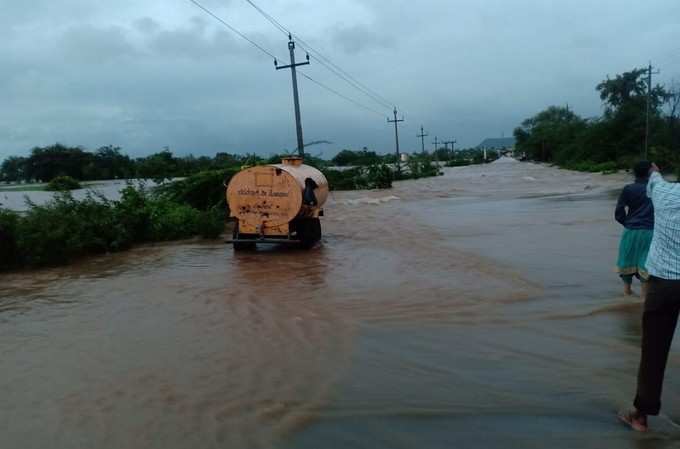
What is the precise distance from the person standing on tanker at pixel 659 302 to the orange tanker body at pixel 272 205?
840 cm

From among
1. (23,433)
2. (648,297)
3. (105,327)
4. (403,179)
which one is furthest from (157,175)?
(403,179)

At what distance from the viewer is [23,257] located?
11.2 meters

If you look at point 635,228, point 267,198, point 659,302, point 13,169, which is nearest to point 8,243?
point 267,198

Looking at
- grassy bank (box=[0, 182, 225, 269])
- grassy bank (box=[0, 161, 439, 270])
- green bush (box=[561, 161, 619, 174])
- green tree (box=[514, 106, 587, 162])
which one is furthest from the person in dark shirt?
green tree (box=[514, 106, 587, 162])

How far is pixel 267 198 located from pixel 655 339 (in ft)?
29.1

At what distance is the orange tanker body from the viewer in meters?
11.5

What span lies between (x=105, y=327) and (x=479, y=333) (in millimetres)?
4292

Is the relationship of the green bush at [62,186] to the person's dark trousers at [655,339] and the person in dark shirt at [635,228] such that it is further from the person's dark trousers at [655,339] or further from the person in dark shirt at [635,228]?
the person's dark trousers at [655,339]

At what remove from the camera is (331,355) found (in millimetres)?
5289

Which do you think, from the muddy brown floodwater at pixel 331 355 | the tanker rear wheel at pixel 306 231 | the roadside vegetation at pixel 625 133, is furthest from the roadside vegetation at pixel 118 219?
the roadside vegetation at pixel 625 133

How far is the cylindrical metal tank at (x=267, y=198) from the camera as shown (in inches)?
454

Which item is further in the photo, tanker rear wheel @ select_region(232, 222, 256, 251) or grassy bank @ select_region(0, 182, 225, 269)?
tanker rear wheel @ select_region(232, 222, 256, 251)

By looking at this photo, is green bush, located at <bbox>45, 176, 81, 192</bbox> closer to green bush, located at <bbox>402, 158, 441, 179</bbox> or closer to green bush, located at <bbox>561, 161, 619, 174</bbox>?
green bush, located at <bbox>402, 158, 441, 179</bbox>

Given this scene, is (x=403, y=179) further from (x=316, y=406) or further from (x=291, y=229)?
(x=316, y=406)
